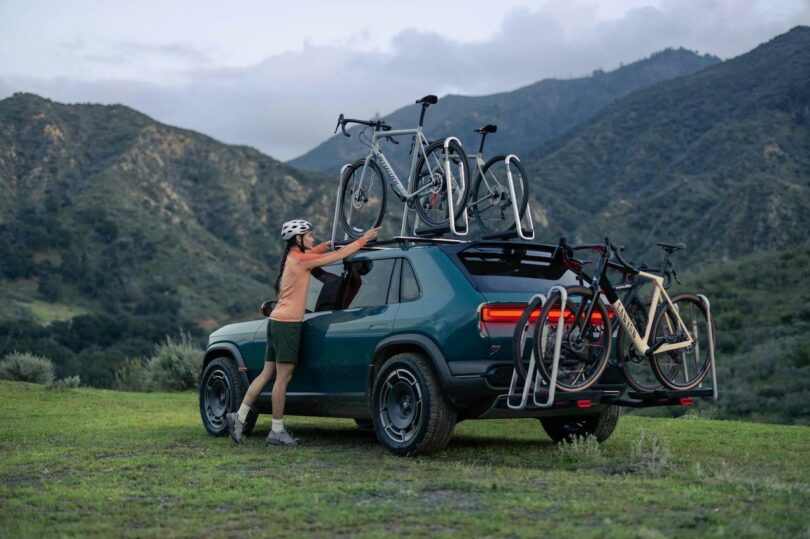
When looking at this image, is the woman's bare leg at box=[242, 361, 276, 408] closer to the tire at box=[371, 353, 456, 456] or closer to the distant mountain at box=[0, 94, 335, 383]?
the tire at box=[371, 353, 456, 456]

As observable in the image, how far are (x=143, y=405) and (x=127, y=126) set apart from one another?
73469 mm

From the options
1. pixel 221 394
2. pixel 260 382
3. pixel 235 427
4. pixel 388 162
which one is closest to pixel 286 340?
pixel 260 382

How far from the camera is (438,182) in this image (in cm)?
1048

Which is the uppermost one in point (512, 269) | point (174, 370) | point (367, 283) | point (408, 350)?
point (512, 269)

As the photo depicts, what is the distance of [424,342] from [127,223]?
210 ft

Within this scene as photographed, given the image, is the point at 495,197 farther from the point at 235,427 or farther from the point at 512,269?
the point at 235,427

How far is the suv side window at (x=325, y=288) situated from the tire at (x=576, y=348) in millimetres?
2680

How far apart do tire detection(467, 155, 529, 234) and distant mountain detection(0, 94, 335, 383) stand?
41.2 meters

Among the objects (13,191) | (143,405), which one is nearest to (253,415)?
(143,405)

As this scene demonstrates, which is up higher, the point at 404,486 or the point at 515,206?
the point at 515,206

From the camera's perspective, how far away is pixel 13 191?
246 feet

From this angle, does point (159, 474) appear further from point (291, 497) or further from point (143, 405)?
point (143, 405)

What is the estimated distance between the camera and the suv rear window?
26.9 ft

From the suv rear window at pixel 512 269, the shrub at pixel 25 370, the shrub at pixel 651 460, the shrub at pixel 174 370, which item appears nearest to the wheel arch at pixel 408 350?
the suv rear window at pixel 512 269
